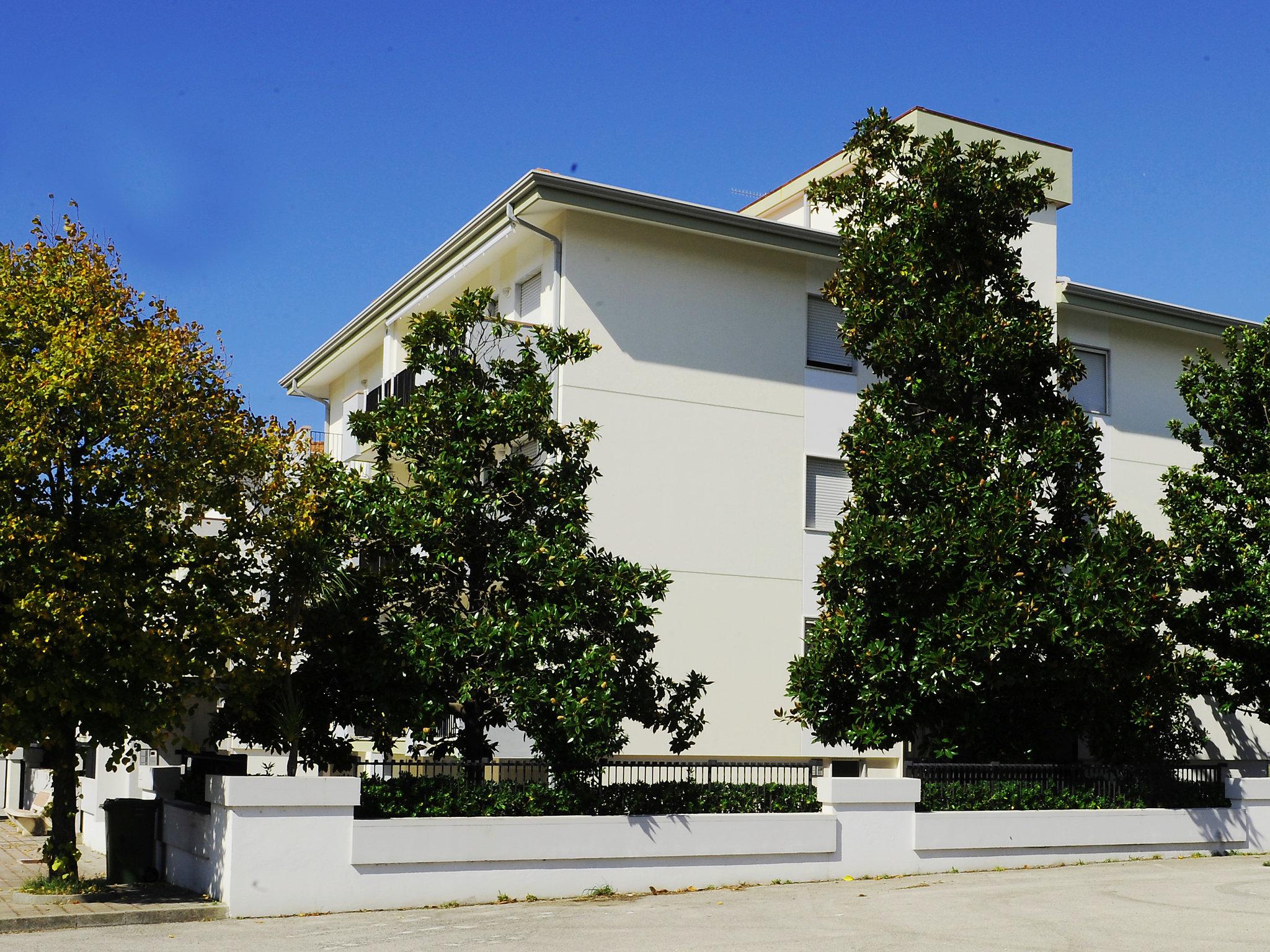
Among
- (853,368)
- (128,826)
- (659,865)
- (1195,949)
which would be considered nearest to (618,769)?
(659,865)

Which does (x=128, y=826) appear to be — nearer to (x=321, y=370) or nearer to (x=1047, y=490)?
(x=1047, y=490)

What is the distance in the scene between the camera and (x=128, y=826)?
51.7ft

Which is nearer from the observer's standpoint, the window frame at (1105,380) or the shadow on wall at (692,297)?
the shadow on wall at (692,297)

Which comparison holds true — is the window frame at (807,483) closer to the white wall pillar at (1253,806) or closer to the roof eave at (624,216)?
the roof eave at (624,216)

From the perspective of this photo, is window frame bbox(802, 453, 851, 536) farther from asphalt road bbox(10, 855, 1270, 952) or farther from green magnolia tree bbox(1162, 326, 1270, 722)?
asphalt road bbox(10, 855, 1270, 952)

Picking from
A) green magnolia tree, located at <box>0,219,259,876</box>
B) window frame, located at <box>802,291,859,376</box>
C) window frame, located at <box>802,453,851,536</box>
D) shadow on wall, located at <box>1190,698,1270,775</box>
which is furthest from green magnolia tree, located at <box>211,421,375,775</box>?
shadow on wall, located at <box>1190,698,1270,775</box>

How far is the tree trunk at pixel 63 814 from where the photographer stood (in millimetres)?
14531

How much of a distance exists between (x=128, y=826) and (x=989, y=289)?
13576mm

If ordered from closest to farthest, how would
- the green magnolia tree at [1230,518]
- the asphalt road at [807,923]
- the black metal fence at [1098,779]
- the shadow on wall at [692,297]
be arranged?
1. the asphalt road at [807,923]
2. the black metal fence at [1098,779]
3. the green magnolia tree at [1230,518]
4. the shadow on wall at [692,297]

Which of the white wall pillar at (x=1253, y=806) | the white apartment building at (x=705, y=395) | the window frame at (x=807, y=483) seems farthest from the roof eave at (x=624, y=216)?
the white wall pillar at (x=1253, y=806)

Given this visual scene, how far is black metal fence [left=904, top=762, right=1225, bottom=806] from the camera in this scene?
17.8 meters

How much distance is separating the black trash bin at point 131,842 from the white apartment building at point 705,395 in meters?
7.82

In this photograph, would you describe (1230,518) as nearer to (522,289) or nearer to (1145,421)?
(1145,421)

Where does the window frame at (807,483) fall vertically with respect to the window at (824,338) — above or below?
below
